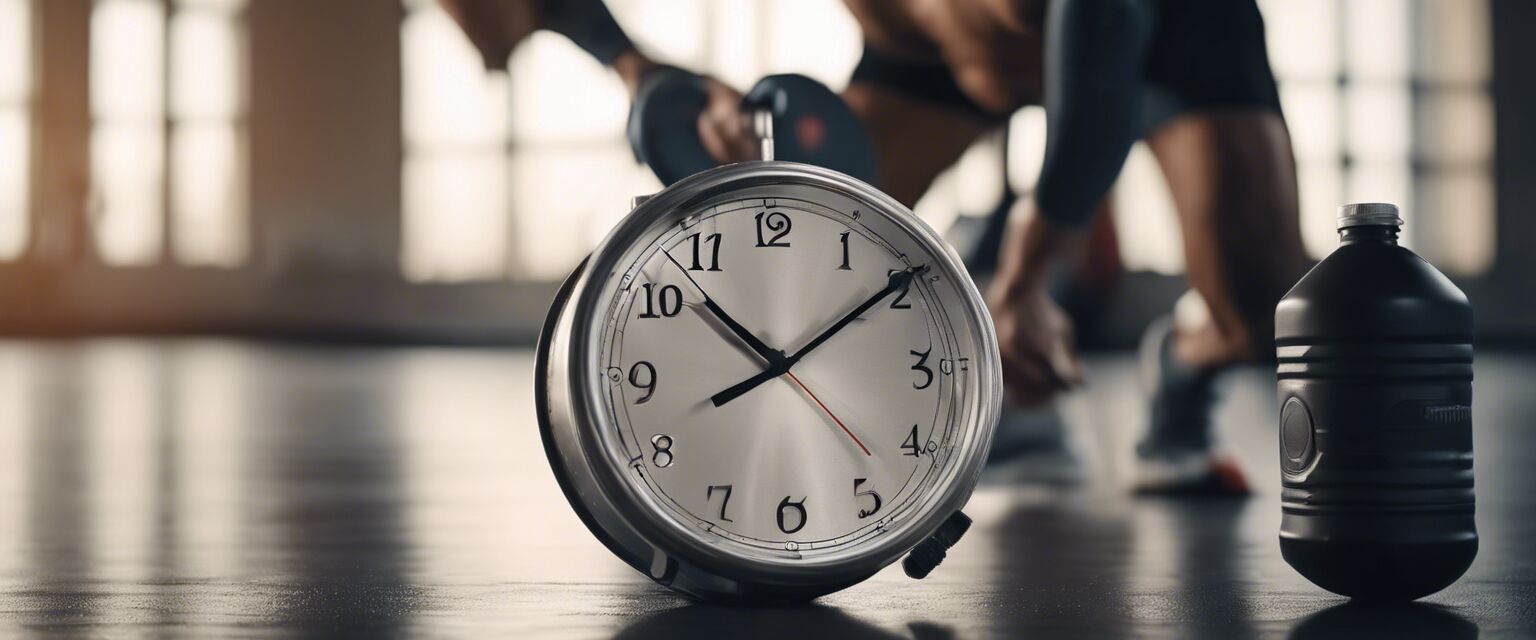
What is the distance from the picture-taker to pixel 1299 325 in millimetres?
1131

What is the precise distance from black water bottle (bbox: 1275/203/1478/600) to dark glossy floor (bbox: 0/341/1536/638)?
0.04 meters

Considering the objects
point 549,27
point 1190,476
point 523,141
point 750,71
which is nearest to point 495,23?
point 549,27

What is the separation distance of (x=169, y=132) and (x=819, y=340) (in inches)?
455

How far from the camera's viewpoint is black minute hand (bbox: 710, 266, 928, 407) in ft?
3.61

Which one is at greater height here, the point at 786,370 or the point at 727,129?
the point at 727,129

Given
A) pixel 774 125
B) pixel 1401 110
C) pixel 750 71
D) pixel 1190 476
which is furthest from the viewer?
pixel 1401 110

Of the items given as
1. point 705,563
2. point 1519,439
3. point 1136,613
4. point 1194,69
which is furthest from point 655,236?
point 1519,439

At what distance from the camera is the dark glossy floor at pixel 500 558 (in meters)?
1.05

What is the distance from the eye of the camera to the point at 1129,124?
1836 millimetres

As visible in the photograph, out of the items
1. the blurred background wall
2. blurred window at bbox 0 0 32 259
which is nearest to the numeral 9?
the blurred background wall

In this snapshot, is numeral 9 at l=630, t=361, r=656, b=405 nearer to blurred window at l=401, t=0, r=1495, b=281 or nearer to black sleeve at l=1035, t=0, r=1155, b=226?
black sleeve at l=1035, t=0, r=1155, b=226

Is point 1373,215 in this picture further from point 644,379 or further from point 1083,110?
point 1083,110

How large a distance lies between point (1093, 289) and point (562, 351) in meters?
1.62

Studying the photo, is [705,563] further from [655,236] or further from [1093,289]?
[1093,289]
